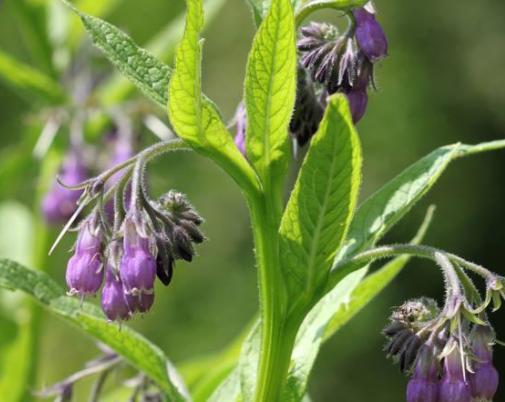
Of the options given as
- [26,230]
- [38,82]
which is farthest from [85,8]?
[26,230]

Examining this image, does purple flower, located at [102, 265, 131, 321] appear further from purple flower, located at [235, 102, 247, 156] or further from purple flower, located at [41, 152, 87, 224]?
purple flower, located at [41, 152, 87, 224]

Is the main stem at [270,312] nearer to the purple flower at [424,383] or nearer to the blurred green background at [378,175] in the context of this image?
the purple flower at [424,383]

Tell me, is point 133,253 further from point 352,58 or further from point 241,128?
point 352,58

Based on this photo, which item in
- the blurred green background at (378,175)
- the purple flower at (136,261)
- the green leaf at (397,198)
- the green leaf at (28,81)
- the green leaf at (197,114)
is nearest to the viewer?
the green leaf at (197,114)

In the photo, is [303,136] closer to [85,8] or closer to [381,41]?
[381,41]

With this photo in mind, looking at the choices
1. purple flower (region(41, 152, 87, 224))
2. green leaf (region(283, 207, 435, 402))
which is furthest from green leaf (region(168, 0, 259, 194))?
purple flower (region(41, 152, 87, 224))

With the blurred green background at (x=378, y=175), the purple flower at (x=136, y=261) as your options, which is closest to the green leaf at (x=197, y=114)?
the purple flower at (x=136, y=261)

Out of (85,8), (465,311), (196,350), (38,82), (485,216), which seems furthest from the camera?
(485,216)
